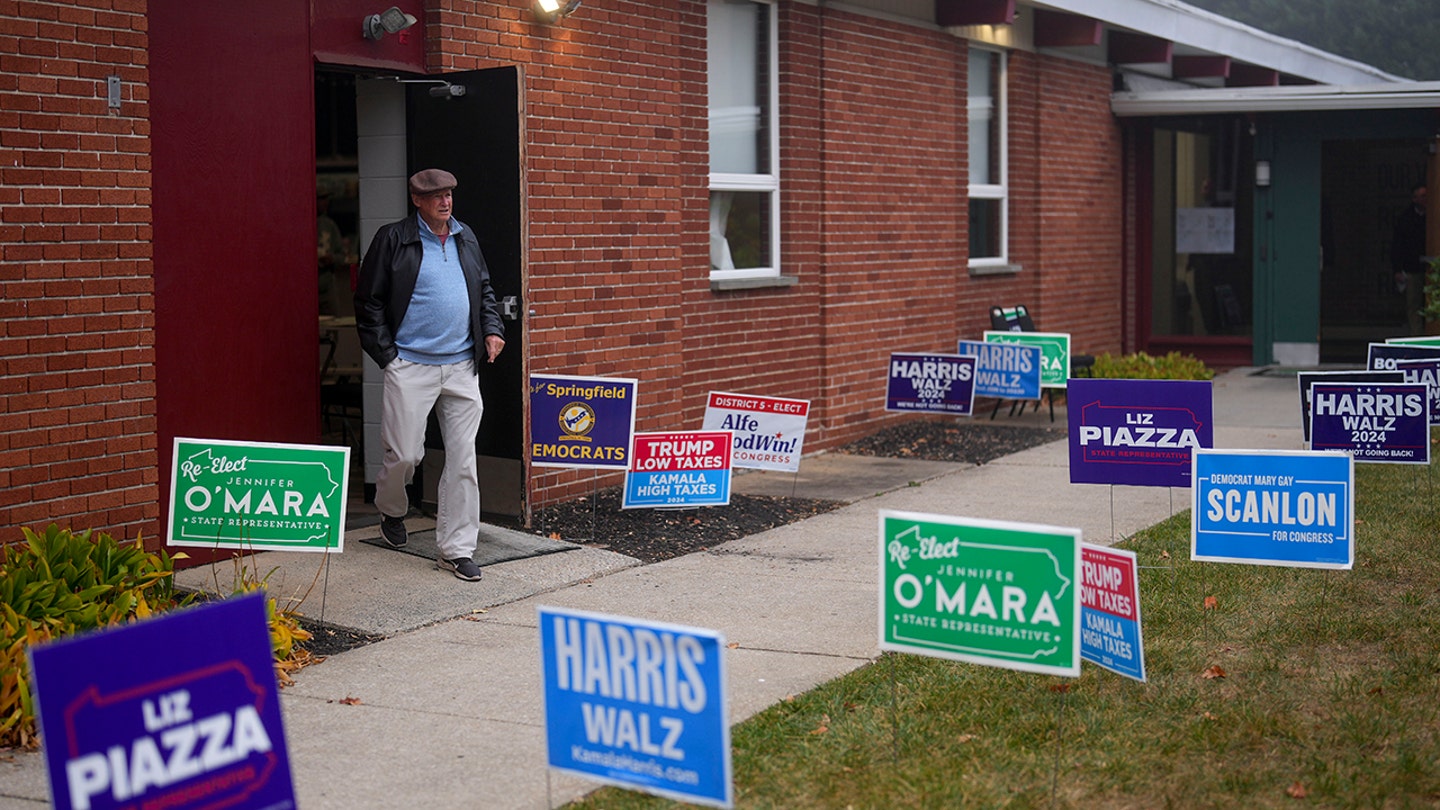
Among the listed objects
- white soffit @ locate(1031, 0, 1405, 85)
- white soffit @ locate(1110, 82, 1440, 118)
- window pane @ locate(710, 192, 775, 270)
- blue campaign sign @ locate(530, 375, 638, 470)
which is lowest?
blue campaign sign @ locate(530, 375, 638, 470)

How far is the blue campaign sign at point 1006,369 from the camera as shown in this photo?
13531 mm

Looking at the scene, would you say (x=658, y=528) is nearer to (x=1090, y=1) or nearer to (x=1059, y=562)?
(x=1059, y=562)

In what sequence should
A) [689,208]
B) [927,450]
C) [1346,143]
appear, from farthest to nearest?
[1346,143], [927,450], [689,208]

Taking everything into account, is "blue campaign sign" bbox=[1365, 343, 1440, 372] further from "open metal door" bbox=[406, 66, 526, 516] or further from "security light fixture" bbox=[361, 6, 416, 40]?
"security light fixture" bbox=[361, 6, 416, 40]

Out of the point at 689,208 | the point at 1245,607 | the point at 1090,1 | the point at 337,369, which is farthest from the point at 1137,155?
the point at 1245,607

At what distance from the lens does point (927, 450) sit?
12859mm

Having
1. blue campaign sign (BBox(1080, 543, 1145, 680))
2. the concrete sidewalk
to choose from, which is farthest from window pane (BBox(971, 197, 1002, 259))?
blue campaign sign (BBox(1080, 543, 1145, 680))

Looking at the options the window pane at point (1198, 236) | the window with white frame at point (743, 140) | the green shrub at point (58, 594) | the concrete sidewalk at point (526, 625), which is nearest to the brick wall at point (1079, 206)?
the window pane at point (1198, 236)

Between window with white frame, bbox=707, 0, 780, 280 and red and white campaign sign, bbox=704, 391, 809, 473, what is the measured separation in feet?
6.07

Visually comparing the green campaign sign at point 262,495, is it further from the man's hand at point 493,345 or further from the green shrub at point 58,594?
the man's hand at point 493,345

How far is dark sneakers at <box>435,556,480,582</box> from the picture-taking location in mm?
7801

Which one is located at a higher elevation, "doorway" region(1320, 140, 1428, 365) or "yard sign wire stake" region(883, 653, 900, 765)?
"doorway" region(1320, 140, 1428, 365)

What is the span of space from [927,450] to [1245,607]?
569 centimetres

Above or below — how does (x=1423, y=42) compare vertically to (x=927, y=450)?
above
